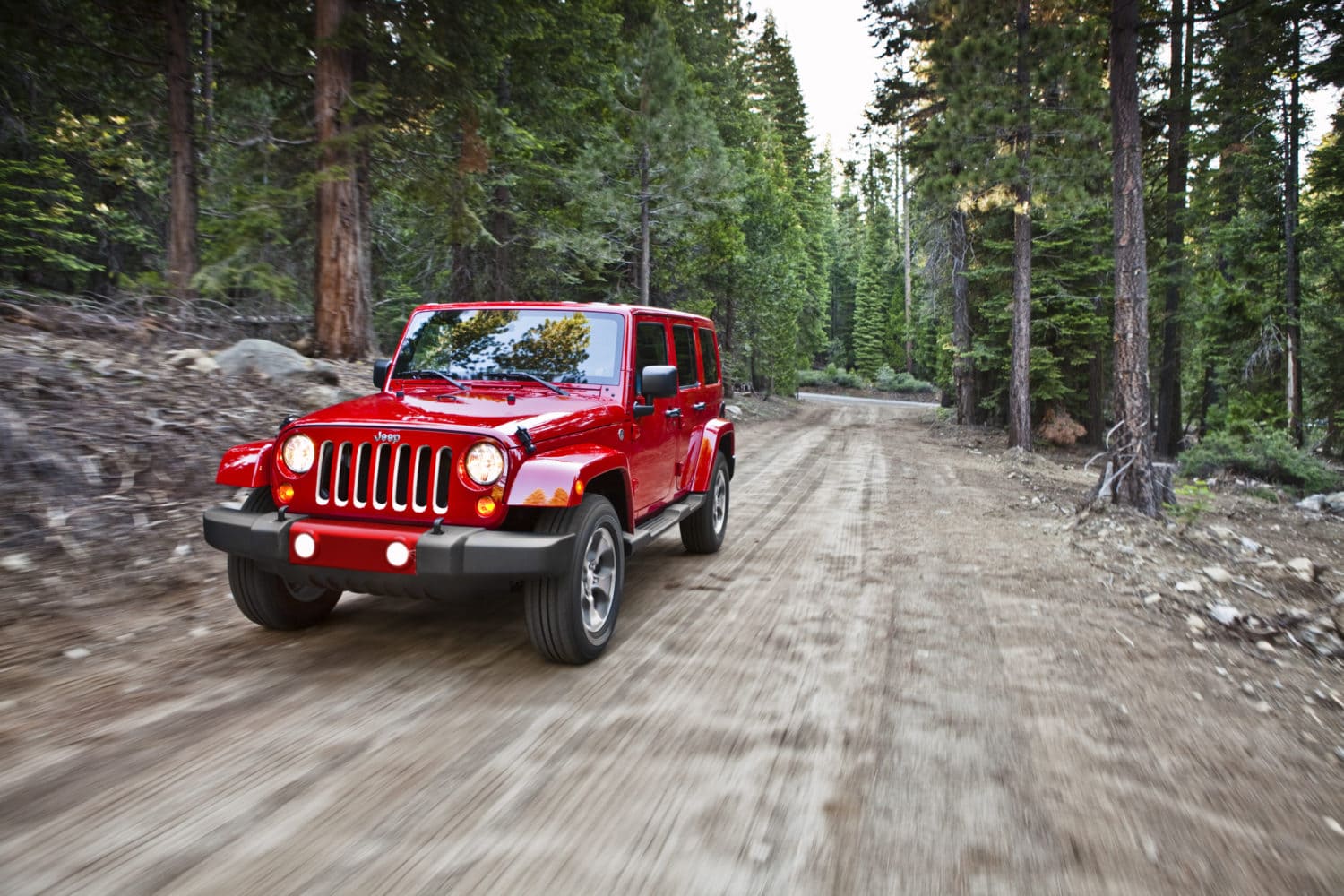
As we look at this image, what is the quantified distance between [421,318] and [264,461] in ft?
5.97

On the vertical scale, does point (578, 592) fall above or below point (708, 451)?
→ below

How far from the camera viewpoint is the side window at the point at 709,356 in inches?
271

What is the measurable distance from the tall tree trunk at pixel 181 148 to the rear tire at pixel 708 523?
9.09 meters

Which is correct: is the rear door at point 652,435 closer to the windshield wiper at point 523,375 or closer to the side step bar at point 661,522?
the side step bar at point 661,522

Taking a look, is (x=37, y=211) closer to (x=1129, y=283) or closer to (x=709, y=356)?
(x=709, y=356)

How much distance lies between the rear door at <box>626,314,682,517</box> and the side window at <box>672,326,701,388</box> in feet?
0.71

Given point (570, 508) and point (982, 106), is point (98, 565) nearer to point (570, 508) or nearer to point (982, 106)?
point (570, 508)

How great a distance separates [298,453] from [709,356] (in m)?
4.03

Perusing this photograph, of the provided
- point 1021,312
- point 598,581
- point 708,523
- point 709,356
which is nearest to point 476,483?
point 598,581

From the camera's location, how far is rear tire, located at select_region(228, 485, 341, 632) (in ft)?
13.4

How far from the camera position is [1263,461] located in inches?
658

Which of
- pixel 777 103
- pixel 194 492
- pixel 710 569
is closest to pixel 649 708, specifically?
pixel 710 569

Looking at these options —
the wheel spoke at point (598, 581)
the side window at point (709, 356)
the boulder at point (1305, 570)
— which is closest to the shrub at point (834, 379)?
the side window at point (709, 356)

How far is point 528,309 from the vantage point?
5289mm
